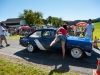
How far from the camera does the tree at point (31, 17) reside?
5572 centimetres

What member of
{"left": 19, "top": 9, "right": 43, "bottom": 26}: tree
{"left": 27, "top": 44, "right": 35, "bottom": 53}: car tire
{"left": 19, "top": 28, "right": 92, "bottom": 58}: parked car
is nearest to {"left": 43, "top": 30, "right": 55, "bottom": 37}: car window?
{"left": 19, "top": 28, "right": 92, "bottom": 58}: parked car

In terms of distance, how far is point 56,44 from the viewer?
23.4 feet

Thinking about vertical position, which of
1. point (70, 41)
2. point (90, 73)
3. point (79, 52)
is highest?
point (70, 41)

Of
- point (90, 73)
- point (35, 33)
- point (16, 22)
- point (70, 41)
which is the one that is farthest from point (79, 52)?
point (16, 22)

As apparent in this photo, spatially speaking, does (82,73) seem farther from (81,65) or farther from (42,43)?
(42,43)

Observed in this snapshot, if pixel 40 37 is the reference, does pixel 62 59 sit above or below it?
below

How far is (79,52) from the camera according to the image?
265 inches

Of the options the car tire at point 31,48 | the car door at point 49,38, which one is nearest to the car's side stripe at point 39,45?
the car door at point 49,38

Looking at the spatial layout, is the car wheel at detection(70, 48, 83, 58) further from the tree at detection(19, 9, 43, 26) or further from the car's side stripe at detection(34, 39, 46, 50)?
the tree at detection(19, 9, 43, 26)

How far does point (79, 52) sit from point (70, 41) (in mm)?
753

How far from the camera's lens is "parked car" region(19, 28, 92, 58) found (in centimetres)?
657

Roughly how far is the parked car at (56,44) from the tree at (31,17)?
159 feet

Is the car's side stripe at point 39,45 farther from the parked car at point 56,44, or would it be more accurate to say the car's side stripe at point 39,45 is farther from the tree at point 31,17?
the tree at point 31,17

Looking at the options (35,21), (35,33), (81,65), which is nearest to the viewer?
(81,65)
